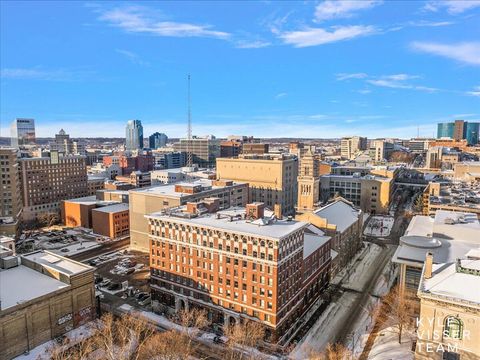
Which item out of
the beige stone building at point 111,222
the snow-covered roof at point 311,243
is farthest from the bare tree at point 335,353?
the beige stone building at point 111,222

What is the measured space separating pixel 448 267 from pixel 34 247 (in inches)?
4582

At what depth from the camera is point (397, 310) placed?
61.0m

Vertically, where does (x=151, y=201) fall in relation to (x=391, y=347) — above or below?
above

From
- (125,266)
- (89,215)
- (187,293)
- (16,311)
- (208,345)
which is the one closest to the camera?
(16,311)

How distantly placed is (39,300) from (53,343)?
757 centimetres

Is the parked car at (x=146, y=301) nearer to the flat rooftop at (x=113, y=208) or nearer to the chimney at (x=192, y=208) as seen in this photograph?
the chimney at (x=192, y=208)

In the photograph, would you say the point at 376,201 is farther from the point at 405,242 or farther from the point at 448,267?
the point at 448,267

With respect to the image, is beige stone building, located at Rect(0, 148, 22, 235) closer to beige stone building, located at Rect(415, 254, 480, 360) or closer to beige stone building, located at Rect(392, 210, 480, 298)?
beige stone building, located at Rect(392, 210, 480, 298)

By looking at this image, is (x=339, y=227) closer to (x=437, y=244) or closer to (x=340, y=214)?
(x=340, y=214)

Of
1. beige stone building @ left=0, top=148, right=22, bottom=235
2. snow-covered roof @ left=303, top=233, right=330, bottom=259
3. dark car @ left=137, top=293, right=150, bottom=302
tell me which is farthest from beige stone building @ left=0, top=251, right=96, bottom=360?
beige stone building @ left=0, top=148, right=22, bottom=235

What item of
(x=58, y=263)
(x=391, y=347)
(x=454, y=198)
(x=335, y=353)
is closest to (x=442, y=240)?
(x=391, y=347)

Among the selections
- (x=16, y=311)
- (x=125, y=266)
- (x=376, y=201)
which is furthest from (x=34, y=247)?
(x=376, y=201)

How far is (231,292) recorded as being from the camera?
6500 cm

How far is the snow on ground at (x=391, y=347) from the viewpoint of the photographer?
184ft
